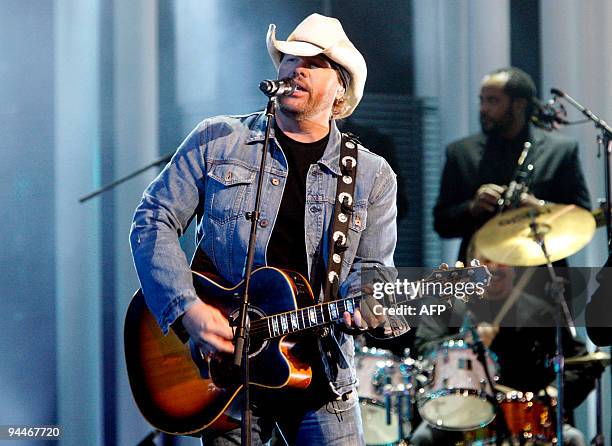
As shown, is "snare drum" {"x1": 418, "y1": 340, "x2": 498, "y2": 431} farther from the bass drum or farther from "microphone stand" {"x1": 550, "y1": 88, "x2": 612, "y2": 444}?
"microphone stand" {"x1": 550, "y1": 88, "x2": 612, "y2": 444}

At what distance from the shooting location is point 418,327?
579cm

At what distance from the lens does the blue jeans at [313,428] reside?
3.15m

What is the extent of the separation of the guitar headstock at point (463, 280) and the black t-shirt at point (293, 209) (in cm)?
47

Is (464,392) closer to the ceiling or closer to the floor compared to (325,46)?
closer to the floor

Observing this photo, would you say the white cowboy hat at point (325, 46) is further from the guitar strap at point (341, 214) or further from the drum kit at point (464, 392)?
the drum kit at point (464, 392)

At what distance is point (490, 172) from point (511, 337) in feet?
3.33

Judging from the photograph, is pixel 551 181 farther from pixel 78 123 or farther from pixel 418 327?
pixel 78 123

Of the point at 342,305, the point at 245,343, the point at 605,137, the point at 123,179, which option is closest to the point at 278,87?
the point at 342,305

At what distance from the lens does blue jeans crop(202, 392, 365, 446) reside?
315cm

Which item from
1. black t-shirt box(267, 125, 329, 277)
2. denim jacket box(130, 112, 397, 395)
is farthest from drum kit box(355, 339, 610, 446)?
black t-shirt box(267, 125, 329, 277)

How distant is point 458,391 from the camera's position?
562cm

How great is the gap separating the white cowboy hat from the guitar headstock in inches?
32.6

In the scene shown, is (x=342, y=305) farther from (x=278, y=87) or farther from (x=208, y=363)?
(x=278, y=87)

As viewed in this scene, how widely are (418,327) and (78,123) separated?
2.39 m
